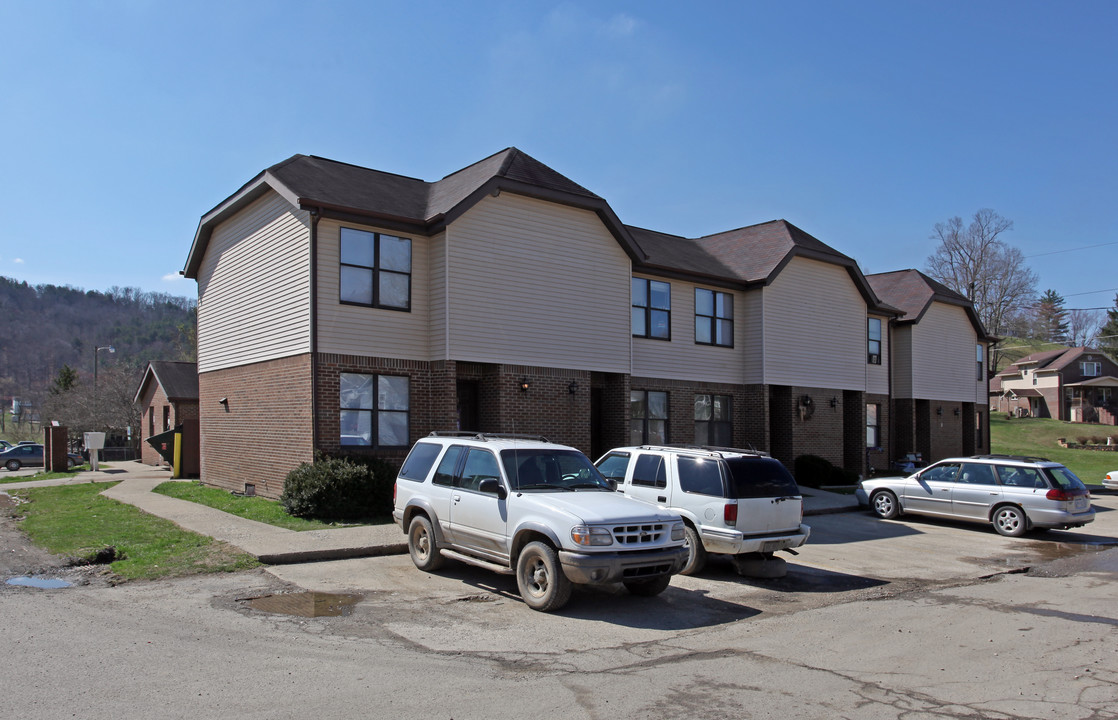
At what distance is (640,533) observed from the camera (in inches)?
352

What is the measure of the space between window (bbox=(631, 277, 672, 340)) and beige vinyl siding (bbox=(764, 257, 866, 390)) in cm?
351

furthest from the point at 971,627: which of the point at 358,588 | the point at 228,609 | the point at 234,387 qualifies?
the point at 234,387

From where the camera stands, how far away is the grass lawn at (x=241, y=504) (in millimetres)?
14172

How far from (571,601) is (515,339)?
9.40 meters

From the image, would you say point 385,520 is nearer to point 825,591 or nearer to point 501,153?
point 825,591

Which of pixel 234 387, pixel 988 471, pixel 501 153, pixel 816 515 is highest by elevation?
pixel 501 153

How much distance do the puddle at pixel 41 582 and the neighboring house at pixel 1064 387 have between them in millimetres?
73541

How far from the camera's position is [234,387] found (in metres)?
19.9

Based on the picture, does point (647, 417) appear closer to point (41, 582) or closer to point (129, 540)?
point (129, 540)

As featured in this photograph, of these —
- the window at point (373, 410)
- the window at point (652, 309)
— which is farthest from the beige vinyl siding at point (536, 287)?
the window at point (652, 309)

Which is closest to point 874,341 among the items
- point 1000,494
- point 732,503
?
point 1000,494

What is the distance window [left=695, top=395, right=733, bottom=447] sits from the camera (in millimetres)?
23812

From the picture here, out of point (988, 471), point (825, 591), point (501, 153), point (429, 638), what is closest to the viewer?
point (429, 638)

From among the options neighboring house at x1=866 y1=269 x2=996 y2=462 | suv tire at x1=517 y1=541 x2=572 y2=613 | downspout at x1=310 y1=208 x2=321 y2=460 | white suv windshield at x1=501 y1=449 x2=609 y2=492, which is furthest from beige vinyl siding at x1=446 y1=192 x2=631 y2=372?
neighboring house at x1=866 y1=269 x2=996 y2=462
